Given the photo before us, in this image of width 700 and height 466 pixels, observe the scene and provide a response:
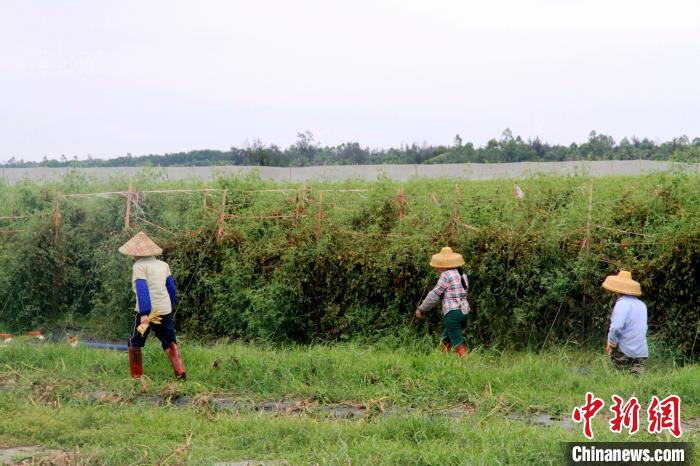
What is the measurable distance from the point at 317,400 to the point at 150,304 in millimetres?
2174

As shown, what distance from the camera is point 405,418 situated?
6.61 metres

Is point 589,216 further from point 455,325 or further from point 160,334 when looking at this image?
point 160,334

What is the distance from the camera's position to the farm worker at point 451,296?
30.6 ft

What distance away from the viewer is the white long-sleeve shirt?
8180 millimetres

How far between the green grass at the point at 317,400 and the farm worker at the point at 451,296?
40 cm

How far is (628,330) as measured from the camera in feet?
27.0

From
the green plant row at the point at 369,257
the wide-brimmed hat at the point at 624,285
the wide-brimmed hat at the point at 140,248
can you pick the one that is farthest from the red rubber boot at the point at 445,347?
the wide-brimmed hat at the point at 140,248

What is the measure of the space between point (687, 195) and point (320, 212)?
16.1 ft

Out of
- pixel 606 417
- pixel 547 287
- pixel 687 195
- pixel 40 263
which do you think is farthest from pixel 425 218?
pixel 40 263

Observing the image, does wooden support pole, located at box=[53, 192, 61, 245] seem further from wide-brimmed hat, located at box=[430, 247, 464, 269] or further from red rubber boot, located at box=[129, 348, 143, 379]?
wide-brimmed hat, located at box=[430, 247, 464, 269]

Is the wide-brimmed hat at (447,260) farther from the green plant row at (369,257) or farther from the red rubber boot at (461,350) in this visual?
the red rubber boot at (461,350)

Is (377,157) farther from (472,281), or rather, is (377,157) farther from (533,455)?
(533,455)

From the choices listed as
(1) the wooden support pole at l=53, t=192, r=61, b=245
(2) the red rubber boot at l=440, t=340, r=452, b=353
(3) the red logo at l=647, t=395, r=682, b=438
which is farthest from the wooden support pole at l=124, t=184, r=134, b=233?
(3) the red logo at l=647, t=395, r=682, b=438

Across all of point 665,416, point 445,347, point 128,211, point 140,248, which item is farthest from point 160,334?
point 665,416
